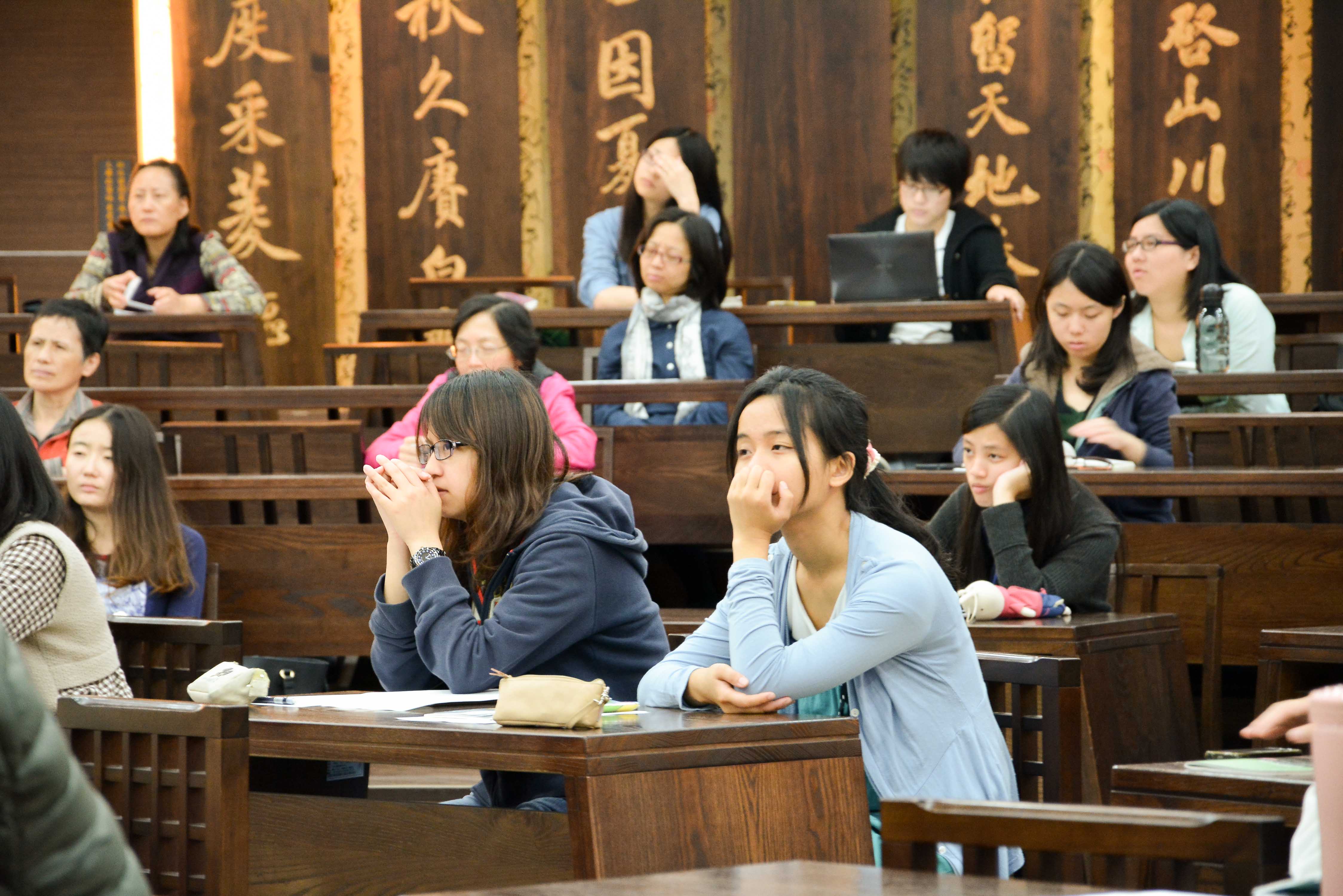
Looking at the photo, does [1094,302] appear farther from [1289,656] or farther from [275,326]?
[275,326]


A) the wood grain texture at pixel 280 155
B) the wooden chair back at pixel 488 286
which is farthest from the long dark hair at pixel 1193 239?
the wood grain texture at pixel 280 155

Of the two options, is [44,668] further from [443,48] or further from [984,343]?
[443,48]

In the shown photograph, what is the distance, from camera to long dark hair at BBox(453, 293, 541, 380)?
13.3 ft

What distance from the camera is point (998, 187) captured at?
6.51 meters

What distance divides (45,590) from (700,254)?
2.74 metres

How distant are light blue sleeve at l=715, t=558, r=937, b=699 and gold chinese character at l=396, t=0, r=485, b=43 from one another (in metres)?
5.09

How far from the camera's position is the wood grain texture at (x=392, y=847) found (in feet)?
5.94

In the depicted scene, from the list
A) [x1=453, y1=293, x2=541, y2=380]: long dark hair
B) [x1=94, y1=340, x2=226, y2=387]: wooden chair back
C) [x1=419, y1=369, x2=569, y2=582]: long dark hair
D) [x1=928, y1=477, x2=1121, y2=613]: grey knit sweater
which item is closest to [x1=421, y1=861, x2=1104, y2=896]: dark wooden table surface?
[x1=419, y1=369, x2=569, y2=582]: long dark hair

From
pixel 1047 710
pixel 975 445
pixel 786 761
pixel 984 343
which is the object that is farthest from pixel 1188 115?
pixel 786 761

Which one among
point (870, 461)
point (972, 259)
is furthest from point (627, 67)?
point (870, 461)

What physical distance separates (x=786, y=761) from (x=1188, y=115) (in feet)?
17.8

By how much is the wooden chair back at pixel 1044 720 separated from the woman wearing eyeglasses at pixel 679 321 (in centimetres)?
261

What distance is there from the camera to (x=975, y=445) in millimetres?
3172

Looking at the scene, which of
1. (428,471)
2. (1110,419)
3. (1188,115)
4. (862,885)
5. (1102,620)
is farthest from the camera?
(1188,115)
